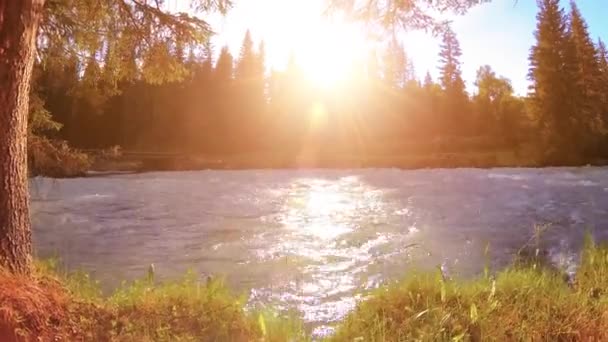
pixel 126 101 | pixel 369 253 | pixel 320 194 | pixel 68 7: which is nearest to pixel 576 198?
pixel 320 194

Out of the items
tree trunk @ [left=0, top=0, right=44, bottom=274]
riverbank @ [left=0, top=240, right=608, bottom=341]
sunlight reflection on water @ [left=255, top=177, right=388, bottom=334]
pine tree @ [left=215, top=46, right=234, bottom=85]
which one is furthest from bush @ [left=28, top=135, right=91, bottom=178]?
pine tree @ [left=215, top=46, right=234, bottom=85]

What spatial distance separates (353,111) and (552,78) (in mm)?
28202

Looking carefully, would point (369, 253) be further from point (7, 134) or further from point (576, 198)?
point (576, 198)

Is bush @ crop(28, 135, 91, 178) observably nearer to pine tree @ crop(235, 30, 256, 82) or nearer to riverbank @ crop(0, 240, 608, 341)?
riverbank @ crop(0, 240, 608, 341)

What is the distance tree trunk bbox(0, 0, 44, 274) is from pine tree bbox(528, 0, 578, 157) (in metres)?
45.5

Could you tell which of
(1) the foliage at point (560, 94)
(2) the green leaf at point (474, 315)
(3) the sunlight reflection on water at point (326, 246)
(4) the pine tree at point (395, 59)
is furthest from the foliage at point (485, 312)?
(1) the foliage at point (560, 94)

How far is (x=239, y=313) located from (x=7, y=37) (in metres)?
3.23

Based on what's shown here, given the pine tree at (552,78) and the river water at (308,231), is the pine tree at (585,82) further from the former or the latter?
the river water at (308,231)

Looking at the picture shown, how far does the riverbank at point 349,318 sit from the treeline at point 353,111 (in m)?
41.9

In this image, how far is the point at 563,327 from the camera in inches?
160

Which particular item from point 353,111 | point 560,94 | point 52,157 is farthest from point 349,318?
point 353,111

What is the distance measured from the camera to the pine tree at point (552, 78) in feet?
140

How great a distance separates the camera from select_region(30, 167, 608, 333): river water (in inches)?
312

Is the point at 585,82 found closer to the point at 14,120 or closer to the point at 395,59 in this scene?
the point at 395,59
